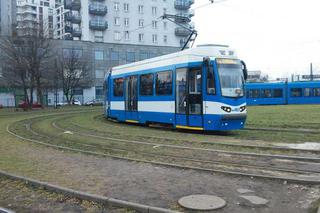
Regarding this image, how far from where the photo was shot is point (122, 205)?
6922 mm

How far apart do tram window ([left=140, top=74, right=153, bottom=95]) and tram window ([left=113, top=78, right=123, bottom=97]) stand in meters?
3.10

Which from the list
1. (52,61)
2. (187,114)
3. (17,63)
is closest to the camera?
(187,114)

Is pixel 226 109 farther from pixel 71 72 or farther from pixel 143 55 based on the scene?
pixel 143 55

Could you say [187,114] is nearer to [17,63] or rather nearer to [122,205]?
[122,205]

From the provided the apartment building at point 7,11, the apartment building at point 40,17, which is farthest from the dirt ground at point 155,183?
the apartment building at point 7,11

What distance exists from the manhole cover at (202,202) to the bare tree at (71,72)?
A: 6137cm

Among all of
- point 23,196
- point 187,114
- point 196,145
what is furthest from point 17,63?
point 23,196

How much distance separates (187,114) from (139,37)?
75533 millimetres

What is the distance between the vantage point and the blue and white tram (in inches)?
679

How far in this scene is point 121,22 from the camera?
9031 centimetres

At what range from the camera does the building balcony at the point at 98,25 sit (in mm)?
87438

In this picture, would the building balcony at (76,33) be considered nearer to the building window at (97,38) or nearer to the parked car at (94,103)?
the building window at (97,38)

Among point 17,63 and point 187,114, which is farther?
point 17,63

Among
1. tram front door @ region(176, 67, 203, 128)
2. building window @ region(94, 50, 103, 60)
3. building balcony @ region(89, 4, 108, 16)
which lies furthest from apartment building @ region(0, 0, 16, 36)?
tram front door @ region(176, 67, 203, 128)
